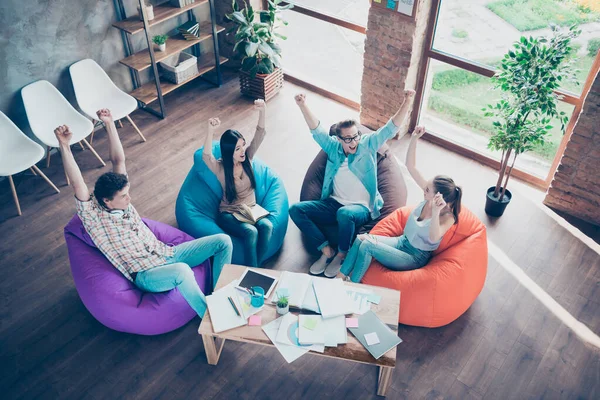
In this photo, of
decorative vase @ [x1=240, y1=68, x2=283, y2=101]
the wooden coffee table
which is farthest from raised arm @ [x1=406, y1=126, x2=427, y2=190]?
decorative vase @ [x1=240, y1=68, x2=283, y2=101]

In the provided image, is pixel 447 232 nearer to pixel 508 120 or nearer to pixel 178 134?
pixel 508 120

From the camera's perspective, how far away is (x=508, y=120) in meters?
4.61

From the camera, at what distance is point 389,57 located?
570 cm

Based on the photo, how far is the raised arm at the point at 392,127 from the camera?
4.14m

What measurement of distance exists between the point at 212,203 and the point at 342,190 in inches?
46.2

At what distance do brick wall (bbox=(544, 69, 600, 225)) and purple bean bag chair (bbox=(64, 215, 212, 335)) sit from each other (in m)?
3.71

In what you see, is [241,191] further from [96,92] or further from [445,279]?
[96,92]

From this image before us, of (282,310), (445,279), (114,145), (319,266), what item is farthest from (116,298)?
(445,279)

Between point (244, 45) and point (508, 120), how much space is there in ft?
10.6

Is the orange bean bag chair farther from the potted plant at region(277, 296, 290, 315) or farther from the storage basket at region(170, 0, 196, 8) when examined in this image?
the storage basket at region(170, 0, 196, 8)

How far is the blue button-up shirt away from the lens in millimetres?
4383

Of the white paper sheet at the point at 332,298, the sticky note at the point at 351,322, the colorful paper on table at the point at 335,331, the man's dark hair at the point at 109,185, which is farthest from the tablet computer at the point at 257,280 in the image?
the man's dark hair at the point at 109,185

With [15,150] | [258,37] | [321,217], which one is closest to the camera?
[321,217]

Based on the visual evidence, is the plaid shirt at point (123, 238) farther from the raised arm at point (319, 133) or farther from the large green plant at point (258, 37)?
the large green plant at point (258, 37)
